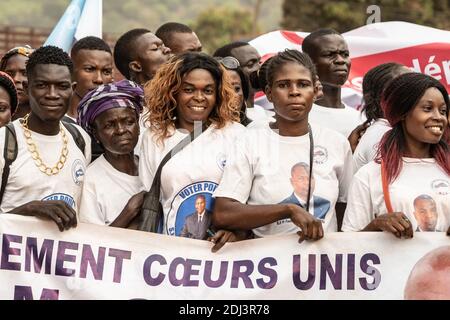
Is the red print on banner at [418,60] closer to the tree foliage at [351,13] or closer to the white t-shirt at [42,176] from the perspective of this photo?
the white t-shirt at [42,176]

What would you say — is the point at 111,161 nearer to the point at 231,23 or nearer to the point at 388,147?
the point at 388,147

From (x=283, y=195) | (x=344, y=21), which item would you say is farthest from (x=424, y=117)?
(x=344, y=21)

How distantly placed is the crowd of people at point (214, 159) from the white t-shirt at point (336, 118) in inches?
45.6

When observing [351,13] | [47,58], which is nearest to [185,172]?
[47,58]

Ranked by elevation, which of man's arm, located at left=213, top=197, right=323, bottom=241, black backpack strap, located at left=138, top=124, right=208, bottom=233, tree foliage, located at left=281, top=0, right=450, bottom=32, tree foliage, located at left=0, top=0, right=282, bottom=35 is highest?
tree foliage, located at left=0, top=0, right=282, bottom=35

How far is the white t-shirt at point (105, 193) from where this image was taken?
19.8 feet

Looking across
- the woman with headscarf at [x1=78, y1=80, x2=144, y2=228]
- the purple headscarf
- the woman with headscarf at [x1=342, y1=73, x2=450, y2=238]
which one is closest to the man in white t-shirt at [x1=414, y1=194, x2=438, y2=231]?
the woman with headscarf at [x1=342, y1=73, x2=450, y2=238]

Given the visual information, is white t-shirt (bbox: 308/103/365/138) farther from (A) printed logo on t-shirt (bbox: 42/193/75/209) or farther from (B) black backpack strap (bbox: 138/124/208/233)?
(A) printed logo on t-shirt (bbox: 42/193/75/209)

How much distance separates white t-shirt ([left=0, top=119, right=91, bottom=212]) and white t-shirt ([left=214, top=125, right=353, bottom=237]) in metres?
0.81

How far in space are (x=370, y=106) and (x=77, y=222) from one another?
7.49ft

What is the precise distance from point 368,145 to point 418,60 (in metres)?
3.20

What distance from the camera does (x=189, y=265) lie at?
577 centimetres

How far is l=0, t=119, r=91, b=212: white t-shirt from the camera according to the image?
5832 millimetres

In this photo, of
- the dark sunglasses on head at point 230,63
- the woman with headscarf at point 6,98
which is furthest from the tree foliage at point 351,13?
the woman with headscarf at point 6,98
